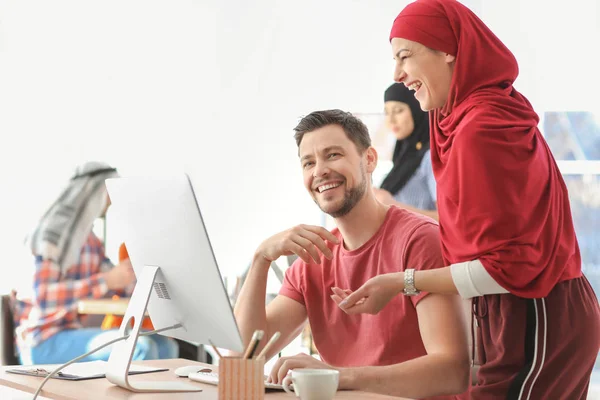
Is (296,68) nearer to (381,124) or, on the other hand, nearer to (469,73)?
(381,124)

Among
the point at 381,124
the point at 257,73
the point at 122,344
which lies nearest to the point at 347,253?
the point at 122,344

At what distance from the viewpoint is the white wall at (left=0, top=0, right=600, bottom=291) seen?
327 cm

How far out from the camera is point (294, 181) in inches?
155

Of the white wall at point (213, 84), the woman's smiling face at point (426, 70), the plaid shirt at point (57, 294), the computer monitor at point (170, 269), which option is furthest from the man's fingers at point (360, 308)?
the white wall at point (213, 84)

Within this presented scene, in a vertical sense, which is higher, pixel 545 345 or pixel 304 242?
pixel 304 242

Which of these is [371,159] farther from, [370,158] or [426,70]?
[426,70]

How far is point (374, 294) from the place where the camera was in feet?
4.79

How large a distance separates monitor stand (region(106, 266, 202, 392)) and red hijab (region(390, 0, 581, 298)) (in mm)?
571

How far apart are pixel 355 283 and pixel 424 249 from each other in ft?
0.68

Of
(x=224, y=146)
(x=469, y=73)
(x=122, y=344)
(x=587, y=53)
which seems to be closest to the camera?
(x=122, y=344)

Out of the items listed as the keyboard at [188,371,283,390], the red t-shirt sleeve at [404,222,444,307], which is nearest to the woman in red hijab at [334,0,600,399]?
the red t-shirt sleeve at [404,222,444,307]

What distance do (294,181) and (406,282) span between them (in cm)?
249

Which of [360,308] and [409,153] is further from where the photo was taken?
[409,153]

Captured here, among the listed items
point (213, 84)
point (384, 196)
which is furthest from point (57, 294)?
point (384, 196)
